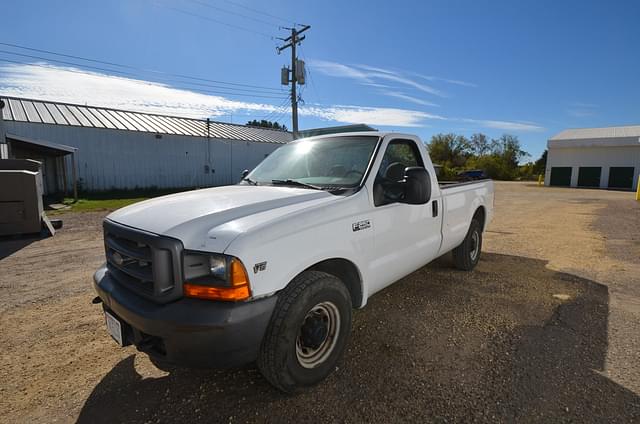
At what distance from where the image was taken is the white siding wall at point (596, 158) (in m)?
31.5

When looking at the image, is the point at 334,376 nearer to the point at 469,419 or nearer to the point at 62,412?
the point at 469,419

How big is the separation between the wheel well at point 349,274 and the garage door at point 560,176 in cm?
4086

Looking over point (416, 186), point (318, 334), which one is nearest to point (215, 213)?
point (318, 334)

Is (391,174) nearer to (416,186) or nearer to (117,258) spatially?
(416,186)

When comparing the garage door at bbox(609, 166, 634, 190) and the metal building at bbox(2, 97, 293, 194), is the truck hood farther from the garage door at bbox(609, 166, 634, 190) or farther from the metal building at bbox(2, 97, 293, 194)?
the garage door at bbox(609, 166, 634, 190)

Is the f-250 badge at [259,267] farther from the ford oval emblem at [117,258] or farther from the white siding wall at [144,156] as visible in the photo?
the white siding wall at [144,156]

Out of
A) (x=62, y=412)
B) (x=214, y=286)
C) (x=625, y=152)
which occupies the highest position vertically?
(x=625, y=152)

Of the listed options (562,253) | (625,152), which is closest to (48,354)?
(562,253)

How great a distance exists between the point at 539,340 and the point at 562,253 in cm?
412

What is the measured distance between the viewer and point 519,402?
2295 mm

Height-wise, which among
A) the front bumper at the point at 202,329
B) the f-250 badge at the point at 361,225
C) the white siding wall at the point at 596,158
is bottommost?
the front bumper at the point at 202,329

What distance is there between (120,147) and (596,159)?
41253 millimetres

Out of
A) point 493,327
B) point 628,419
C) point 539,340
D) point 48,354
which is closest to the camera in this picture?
point 628,419

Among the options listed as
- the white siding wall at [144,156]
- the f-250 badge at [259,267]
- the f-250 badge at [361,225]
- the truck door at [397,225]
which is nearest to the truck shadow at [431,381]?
the truck door at [397,225]
